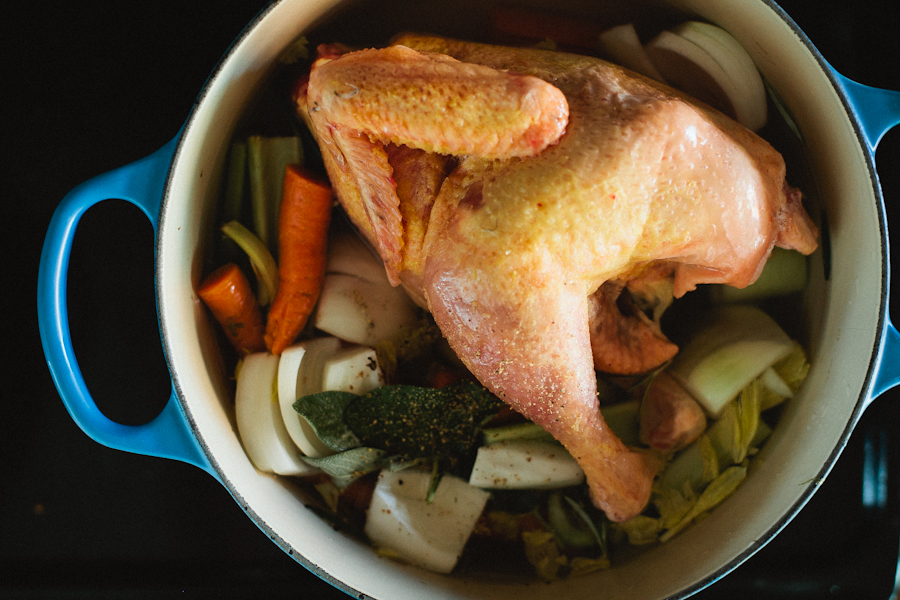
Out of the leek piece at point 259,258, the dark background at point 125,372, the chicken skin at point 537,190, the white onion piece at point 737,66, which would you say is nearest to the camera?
the chicken skin at point 537,190

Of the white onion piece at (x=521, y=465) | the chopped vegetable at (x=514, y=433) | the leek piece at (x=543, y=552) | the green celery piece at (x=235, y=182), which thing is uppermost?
the green celery piece at (x=235, y=182)

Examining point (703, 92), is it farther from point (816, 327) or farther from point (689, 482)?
point (689, 482)

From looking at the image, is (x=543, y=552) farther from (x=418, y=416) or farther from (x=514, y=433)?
(x=418, y=416)

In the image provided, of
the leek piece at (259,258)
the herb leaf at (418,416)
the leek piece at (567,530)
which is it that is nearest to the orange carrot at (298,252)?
the leek piece at (259,258)

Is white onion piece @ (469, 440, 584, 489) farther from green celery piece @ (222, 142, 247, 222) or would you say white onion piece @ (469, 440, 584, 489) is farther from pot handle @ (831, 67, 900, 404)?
green celery piece @ (222, 142, 247, 222)

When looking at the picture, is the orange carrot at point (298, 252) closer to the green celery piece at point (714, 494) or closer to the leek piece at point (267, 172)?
the leek piece at point (267, 172)
